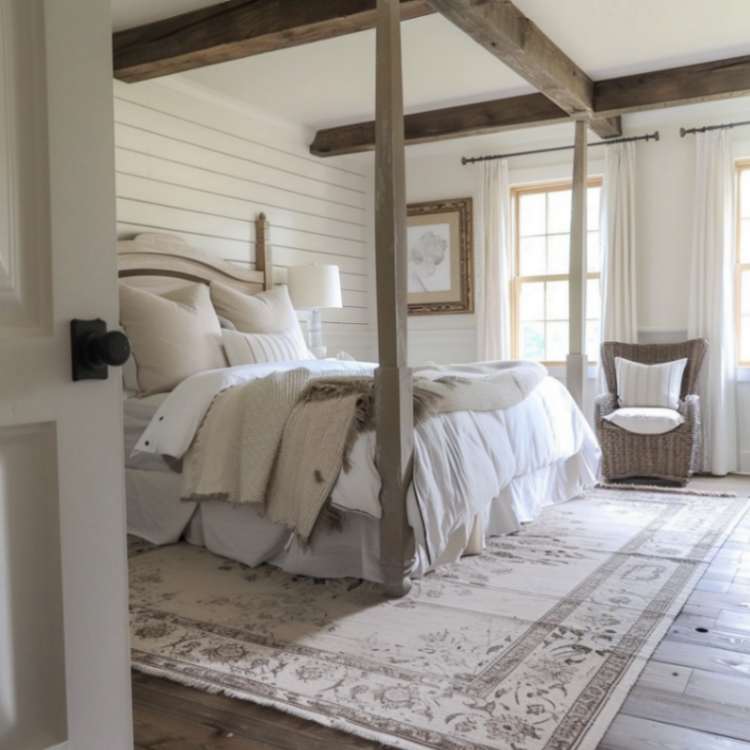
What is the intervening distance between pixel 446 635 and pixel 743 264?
4.49 m

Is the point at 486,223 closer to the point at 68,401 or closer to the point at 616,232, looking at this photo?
the point at 616,232

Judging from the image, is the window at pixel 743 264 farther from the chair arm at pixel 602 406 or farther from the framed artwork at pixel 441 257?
the framed artwork at pixel 441 257

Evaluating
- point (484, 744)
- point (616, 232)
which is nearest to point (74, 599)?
point (484, 744)

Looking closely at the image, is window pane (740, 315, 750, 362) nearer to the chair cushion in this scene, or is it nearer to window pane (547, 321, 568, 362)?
the chair cushion

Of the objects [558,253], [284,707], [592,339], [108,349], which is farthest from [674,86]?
[108,349]

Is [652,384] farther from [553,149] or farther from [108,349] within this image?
[108,349]

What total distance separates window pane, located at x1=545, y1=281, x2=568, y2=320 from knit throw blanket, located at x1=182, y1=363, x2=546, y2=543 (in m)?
3.19

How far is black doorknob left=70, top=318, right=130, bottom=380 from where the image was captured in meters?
0.98

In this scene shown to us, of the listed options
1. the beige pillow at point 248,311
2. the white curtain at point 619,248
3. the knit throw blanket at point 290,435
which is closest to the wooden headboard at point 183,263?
the beige pillow at point 248,311

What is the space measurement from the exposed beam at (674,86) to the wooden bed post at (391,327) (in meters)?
2.77

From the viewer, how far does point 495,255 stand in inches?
261

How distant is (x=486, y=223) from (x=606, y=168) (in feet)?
3.44

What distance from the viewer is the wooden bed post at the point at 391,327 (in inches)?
115

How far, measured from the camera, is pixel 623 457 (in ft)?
17.8
